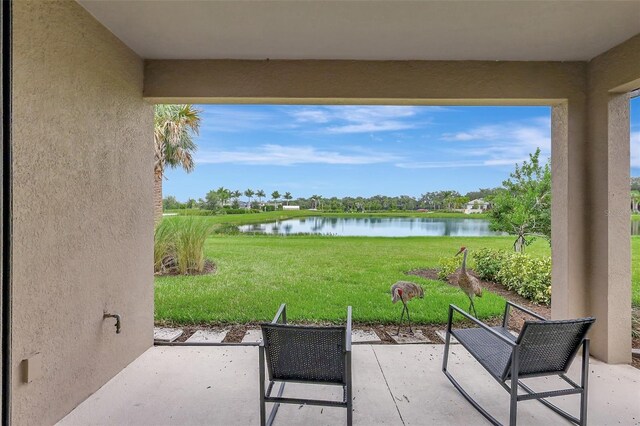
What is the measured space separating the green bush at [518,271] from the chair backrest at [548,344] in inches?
105

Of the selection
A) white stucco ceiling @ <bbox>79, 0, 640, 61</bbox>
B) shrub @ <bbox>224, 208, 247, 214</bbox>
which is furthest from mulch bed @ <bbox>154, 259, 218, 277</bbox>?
white stucco ceiling @ <bbox>79, 0, 640, 61</bbox>

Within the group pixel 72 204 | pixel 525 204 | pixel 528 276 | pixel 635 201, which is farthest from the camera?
pixel 525 204

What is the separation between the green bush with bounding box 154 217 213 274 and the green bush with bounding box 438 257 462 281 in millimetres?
3579

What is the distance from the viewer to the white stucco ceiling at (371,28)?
7.40ft

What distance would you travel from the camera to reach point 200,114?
21.9 ft

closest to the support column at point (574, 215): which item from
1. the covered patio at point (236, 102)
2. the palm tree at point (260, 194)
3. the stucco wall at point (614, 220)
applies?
the covered patio at point (236, 102)

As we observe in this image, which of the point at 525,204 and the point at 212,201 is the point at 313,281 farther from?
the point at 525,204

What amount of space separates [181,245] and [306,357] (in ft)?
13.3

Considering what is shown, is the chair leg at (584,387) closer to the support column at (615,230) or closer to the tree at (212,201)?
the support column at (615,230)

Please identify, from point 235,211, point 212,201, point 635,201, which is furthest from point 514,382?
point 212,201

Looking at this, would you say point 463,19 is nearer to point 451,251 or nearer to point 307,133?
point 451,251

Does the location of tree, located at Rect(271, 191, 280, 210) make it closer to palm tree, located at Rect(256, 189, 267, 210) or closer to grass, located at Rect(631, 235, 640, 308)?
palm tree, located at Rect(256, 189, 267, 210)

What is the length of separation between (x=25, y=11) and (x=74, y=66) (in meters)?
0.43

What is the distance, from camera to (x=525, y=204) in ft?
16.4
